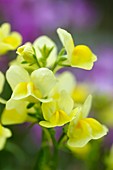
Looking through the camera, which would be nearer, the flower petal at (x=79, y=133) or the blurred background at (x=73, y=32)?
the flower petal at (x=79, y=133)

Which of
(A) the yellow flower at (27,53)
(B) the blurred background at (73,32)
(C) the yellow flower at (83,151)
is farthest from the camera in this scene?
(B) the blurred background at (73,32)

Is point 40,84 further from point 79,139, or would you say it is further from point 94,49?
point 94,49

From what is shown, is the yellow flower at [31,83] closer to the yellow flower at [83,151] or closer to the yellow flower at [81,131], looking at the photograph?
the yellow flower at [81,131]

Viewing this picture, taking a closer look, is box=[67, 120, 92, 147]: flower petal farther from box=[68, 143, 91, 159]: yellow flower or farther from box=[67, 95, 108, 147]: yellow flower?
box=[68, 143, 91, 159]: yellow flower

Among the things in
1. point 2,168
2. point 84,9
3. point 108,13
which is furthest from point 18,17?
point 108,13

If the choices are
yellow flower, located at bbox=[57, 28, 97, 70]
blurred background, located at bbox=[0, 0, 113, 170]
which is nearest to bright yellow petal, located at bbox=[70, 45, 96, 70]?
yellow flower, located at bbox=[57, 28, 97, 70]

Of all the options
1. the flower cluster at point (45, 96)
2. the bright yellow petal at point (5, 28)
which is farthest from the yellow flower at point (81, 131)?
the bright yellow petal at point (5, 28)

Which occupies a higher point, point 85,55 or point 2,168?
point 85,55
